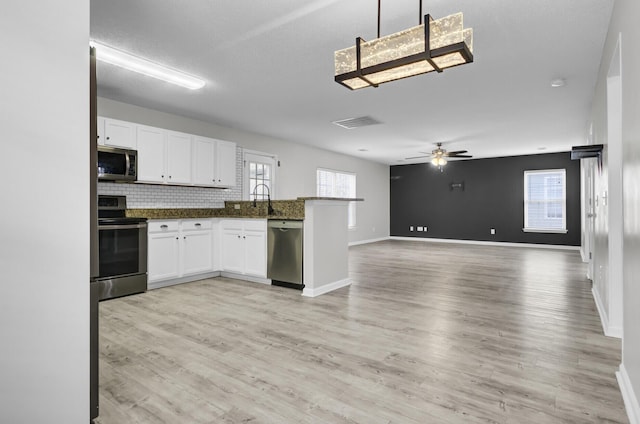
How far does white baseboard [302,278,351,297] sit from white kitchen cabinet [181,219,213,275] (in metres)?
1.74

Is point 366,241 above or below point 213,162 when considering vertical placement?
below

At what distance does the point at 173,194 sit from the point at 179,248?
1.07m

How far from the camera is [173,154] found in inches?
196

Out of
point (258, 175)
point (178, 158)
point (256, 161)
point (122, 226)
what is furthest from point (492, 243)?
point (122, 226)

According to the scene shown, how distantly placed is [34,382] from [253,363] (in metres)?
1.23

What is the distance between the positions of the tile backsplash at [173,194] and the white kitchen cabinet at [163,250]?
2.20 feet

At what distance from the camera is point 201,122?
592cm

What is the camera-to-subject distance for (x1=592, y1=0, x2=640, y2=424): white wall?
5.44 ft

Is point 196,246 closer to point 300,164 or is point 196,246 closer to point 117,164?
point 117,164

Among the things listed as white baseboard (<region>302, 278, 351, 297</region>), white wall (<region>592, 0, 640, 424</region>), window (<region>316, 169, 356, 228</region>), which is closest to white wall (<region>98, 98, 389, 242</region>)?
window (<region>316, 169, 356, 228</region>)

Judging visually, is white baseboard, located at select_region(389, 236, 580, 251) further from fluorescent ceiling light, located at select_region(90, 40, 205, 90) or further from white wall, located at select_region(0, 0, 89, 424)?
white wall, located at select_region(0, 0, 89, 424)

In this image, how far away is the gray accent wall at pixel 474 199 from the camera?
9125mm

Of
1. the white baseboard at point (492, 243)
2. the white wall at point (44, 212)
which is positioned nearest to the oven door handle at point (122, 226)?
the white wall at point (44, 212)

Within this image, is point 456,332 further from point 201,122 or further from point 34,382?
point 201,122
